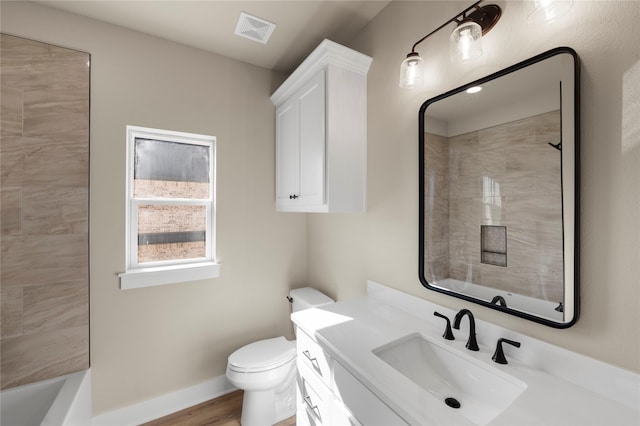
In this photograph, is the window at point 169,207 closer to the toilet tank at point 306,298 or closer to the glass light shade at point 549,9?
the toilet tank at point 306,298

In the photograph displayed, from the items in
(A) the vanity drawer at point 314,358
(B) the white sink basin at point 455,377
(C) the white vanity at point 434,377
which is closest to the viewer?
(C) the white vanity at point 434,377

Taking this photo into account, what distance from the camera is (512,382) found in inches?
34.2

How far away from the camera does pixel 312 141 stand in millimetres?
1724

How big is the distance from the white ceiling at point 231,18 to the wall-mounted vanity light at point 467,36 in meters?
0.64

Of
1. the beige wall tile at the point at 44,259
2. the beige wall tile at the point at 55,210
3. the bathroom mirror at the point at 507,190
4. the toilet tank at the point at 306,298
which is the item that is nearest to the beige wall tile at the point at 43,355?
the beige wall tile at the point at 44,259

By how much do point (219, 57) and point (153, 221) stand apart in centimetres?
137

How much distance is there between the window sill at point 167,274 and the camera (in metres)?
1.78

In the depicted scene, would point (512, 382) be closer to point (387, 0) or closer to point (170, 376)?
point (387, 0)

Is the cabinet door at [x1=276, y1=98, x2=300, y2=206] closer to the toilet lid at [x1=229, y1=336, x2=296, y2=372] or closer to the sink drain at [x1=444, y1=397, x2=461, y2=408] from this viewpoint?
the toilet lid at [x1=229, y1=336, x2=296, y2=372]

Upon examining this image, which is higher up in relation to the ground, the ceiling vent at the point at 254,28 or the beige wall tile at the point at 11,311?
the ceiling vent at the point at 254,28

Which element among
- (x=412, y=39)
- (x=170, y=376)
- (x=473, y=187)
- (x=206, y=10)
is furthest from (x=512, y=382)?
(x=206, y=10)

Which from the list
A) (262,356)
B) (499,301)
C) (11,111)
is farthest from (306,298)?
(11,111)

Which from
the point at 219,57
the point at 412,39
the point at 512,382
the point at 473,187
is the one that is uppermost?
the point at 219,57

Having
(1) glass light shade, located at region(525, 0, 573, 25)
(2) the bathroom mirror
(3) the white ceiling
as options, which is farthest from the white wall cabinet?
(1) glass light shade, located at region(525, 0, 573, 25)
